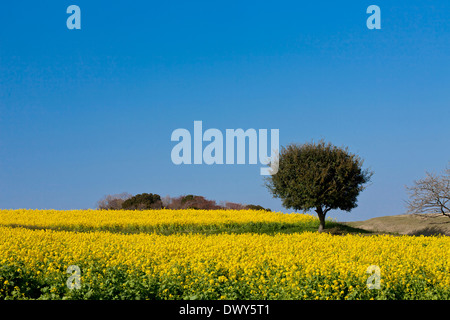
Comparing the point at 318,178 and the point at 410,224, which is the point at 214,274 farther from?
the point at 410,224

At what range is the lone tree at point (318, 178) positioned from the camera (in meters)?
28.2

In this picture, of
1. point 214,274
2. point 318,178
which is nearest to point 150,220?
point 318,178

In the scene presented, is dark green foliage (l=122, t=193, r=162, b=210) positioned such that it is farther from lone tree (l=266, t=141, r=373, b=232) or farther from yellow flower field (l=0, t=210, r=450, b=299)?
yellow flower field (l=0, t=210, r=450, b=299)

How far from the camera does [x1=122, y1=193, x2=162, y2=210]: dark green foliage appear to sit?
42947 millimetres

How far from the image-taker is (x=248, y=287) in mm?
8984

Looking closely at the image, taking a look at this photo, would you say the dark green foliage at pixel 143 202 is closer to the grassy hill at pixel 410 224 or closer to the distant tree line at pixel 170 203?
the distant tree line at pixel 170 203

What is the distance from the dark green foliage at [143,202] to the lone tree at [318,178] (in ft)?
55.8

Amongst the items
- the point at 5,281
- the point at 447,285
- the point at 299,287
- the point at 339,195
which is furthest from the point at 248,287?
the point at 339,195

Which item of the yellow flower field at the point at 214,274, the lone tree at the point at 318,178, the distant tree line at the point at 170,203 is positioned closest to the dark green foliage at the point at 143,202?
the distant tree line at the point at 170,203

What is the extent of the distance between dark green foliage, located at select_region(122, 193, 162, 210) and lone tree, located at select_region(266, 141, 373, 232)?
1702cm

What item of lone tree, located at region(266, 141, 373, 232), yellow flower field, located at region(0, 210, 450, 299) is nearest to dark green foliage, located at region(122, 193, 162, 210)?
lone tree, located at region(266, 141, 373, 232)
